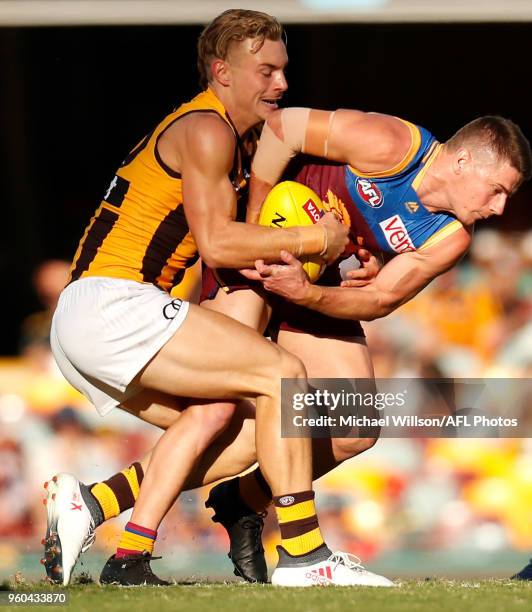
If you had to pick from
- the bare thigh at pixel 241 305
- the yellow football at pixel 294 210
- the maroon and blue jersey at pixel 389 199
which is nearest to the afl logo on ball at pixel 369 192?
the maroon and blue jersey at pixel 389 199

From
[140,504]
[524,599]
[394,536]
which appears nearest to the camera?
[524,599]

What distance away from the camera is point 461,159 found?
4484 mm

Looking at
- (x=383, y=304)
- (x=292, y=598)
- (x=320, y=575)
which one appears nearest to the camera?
(x=292, y=598)

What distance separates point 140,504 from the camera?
4.42 meters

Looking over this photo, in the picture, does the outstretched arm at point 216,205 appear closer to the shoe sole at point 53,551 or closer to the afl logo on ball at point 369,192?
the afl logo on ball at point 369,192

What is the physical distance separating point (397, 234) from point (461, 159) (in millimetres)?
371

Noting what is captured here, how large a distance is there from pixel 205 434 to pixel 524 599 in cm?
119

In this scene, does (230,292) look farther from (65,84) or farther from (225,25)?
(65,84)

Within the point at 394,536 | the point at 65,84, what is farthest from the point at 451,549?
the point at 65,84

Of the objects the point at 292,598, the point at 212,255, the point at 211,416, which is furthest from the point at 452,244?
the point at 292,598

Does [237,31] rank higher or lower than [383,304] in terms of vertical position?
higher

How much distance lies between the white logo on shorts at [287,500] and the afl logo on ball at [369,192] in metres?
1.09

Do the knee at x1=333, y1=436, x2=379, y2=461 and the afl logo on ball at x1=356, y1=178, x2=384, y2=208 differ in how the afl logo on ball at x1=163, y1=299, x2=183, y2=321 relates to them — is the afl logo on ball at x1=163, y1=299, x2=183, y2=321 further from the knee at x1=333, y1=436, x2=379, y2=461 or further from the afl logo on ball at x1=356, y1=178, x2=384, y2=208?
the knee at x1=333, y1=436, x2=379, y2=461

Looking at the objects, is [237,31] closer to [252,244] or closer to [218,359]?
[252,244]
